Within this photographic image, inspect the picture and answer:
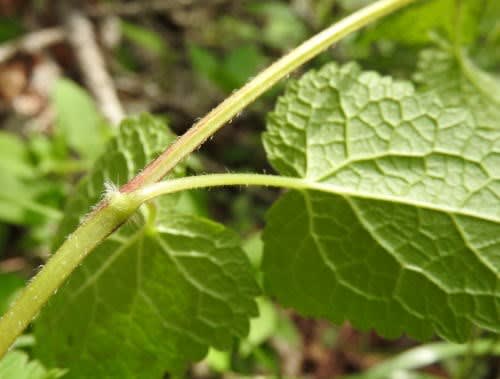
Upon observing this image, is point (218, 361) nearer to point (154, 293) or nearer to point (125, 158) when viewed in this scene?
point (154, 293)

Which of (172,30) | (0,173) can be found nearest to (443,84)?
(0,173)

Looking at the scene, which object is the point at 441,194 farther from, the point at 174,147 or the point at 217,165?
the point at 217,165

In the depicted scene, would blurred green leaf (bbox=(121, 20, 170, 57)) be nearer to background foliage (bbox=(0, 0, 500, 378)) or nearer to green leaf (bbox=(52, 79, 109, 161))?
green leaf (bbox=(52, 79, 109, 161))

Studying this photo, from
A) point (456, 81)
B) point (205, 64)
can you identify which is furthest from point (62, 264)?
point (205, 64)

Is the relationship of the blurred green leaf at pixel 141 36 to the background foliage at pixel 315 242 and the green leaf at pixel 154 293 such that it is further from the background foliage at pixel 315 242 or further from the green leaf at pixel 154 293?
the green leaf at pixel 154 293

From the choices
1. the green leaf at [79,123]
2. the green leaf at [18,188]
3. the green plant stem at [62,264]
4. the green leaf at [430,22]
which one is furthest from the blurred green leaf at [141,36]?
the green plant stem at [62,264]
